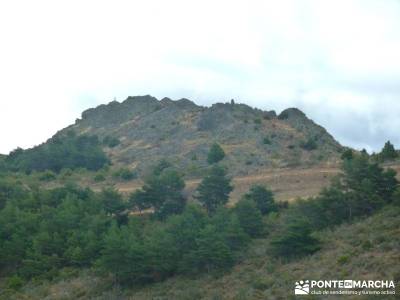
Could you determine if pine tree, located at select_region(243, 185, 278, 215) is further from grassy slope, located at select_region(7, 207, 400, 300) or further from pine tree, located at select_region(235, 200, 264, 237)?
grassy slope, located at select_region(7, 207, 400, 300)

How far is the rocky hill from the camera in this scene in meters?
74.6

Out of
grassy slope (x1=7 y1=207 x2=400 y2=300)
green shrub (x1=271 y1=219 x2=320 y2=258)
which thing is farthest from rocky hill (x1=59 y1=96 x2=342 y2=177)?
green shrub (x1=271 y1=219 x2=320 y2=258)

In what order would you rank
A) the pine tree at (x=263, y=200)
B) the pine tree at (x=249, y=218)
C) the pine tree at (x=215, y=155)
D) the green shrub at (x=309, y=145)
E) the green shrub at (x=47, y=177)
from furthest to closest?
the green shrub at (x=47, y=177), the green shrub at (x=309, y=145), the pine tree at (x=215, y=155), the pine tree at (x=263, y=200), the pine tree at (x=249, y=218)

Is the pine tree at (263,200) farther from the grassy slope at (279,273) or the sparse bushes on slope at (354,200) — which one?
the grassy slope at (279,273)

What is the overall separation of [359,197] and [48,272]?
23.5 meters

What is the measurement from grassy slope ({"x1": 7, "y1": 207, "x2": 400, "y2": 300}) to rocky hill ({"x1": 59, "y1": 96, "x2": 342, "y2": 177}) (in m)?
29.5

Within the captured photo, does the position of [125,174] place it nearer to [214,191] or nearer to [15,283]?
[214,191]

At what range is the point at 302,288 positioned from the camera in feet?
100

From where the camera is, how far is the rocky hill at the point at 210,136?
74562 millimetres

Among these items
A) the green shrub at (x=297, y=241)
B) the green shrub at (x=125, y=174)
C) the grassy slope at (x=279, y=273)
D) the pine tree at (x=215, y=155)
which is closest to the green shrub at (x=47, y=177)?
the green shrub at (x=125, y=174)

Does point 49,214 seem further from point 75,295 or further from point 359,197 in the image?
point 359,197

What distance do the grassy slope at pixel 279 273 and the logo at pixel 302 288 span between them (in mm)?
351

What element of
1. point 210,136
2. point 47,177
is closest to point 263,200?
point 210,136

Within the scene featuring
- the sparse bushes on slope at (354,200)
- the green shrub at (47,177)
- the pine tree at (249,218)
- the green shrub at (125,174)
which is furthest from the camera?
the green shrub at (47,177)
